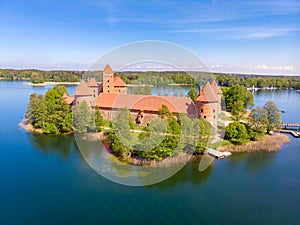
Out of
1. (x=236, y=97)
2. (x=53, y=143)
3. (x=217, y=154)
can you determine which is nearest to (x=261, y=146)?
(x=217, y=154)

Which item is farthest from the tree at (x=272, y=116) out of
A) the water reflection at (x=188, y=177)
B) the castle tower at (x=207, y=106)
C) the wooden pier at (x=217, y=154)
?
the water reflection at (x=188, y=177)

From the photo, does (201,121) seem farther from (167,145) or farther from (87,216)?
(87,216)

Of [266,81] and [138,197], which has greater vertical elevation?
[266,81]

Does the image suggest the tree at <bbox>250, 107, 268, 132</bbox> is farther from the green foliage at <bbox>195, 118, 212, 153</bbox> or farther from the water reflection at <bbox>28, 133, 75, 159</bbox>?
the water reflection at <bbox>28, 133, 75, 159</bbox>

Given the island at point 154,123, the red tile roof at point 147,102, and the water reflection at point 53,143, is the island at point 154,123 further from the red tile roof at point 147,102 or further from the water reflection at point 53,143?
the water reflection at point 53,143

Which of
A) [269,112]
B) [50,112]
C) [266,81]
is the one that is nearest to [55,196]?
[50,112]

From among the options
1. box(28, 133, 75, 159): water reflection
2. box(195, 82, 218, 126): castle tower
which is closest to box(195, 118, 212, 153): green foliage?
box(195, 82, 218, 126): castle tower

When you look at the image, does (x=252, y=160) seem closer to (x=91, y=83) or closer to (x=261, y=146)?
(x=261, y=146)
